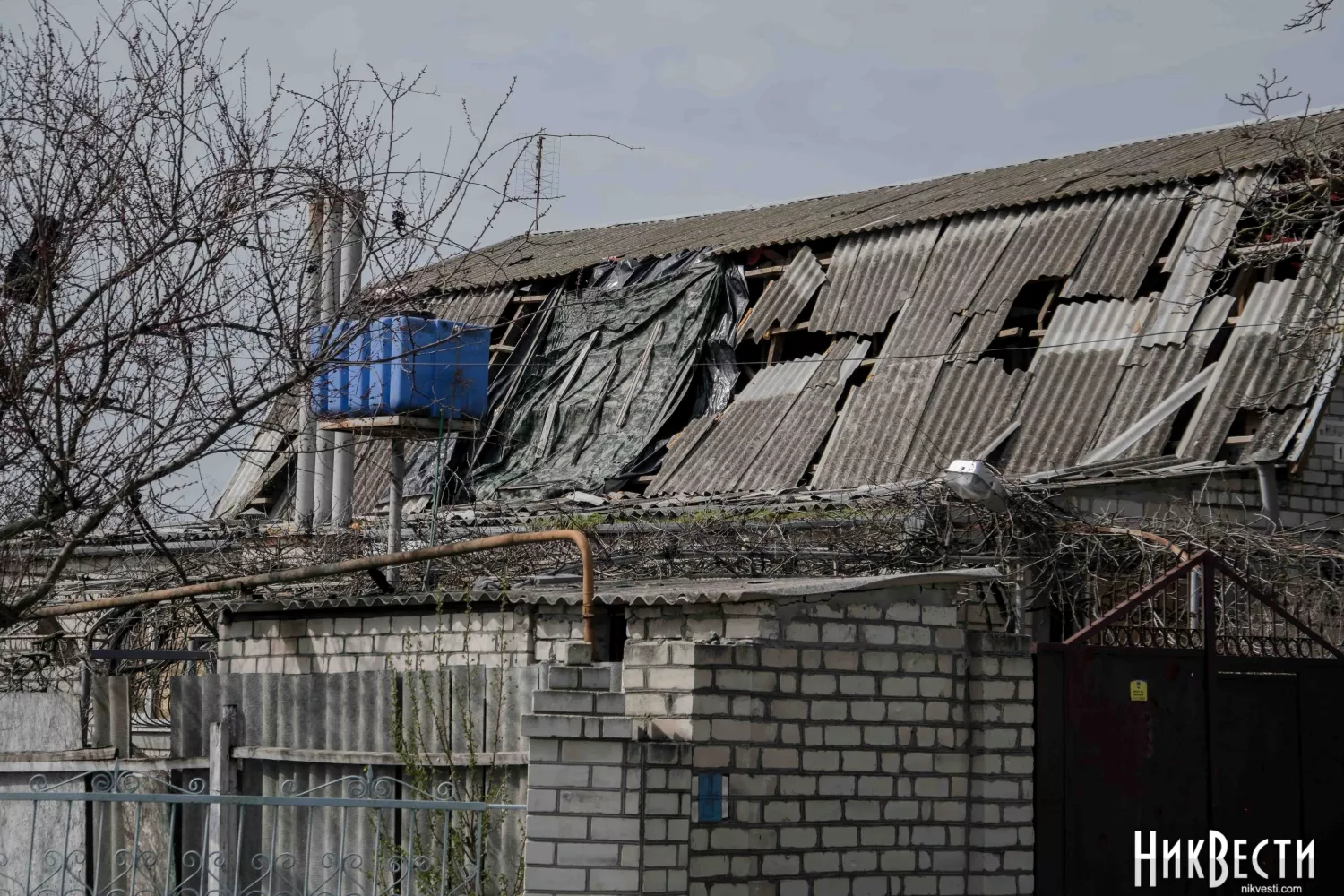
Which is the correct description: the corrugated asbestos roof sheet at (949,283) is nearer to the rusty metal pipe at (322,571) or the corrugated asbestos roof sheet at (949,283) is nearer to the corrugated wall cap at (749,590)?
the corrugated wall cap at (749,590)

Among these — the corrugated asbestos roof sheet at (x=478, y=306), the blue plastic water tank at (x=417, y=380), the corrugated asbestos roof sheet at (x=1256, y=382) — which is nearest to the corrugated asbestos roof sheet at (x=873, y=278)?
the corrugated asbestos roof sheet at (x=1256, y=382)

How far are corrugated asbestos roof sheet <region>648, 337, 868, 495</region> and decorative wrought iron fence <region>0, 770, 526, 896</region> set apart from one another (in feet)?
26.0

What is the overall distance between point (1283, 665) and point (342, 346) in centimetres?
536

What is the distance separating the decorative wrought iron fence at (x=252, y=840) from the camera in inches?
255

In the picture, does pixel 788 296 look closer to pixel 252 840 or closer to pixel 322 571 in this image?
pixel 322 571

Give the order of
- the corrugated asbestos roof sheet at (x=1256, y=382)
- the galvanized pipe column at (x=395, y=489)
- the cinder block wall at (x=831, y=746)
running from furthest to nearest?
the corrugated asbestos roof sheet at (x=1256, y=382) < the galvanized pipe column at (x=395, y=489) < the cinder block wall at (x=831, y=746)

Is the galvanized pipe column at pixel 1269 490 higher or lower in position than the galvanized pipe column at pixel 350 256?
lower

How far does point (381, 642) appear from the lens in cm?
911

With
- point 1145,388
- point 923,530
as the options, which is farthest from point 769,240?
point 923,530

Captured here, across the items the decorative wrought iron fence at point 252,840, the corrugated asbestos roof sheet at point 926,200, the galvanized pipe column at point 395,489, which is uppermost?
the corrugated asbestos roof sheet at point 926,200

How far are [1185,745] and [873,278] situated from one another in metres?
9.44

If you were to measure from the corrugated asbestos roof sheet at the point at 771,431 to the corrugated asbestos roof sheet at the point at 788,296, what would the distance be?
21.1 inches

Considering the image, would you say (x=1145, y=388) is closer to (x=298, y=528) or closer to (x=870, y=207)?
(x=870, y=207)

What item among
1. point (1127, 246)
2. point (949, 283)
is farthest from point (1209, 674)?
point (949, 283)
